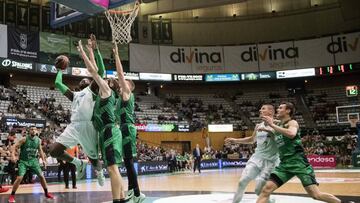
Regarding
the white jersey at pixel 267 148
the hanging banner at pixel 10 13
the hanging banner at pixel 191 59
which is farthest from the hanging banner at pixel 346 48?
the white jersey at pixel 267 148

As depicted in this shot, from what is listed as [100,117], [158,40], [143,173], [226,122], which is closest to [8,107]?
[143,173]

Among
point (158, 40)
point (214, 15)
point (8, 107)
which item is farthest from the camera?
point (214, 15)

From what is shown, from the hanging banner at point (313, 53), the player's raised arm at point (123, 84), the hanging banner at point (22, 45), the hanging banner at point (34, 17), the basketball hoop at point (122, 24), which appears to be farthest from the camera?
the hanging banner at point (313, 53)

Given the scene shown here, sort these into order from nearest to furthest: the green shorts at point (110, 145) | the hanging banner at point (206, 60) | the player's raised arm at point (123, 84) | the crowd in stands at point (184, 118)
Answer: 1. the green shorts at point (110, 145)
2. the player's raised arm at point (123, 84)
3. the crowd in stands at point (184, 118)
4. the hanging banner at point (206, 60)

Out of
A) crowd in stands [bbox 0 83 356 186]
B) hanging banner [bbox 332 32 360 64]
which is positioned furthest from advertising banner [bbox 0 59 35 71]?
hanging banner [bbox 332 32 360 64]

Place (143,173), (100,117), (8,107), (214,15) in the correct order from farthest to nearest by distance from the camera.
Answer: (214,15) < (8,107) < (143,173) < (100,117)

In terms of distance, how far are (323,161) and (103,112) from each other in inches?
960

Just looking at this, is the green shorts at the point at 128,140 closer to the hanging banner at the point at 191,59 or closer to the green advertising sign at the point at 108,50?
the green advertising sign at the point at 108,50

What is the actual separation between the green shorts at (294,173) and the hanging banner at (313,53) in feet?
115

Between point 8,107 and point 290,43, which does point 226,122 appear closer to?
point 290,43

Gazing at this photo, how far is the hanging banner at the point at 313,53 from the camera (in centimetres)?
3878

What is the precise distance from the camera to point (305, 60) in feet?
129

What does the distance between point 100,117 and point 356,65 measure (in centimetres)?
3580

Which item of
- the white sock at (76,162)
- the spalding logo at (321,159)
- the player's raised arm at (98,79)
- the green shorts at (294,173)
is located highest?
the player's raised arm at (98,79)
